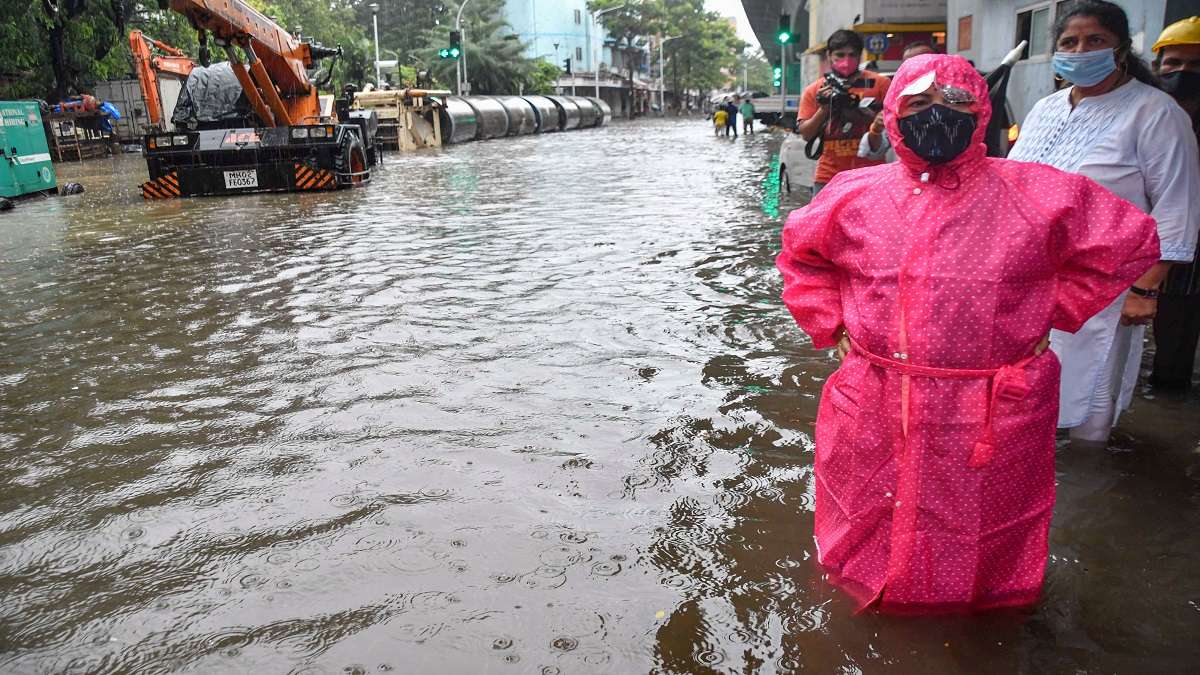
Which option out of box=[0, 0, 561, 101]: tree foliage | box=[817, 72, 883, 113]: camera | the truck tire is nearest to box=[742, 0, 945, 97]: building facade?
the truck tire

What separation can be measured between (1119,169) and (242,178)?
1432 centimetres

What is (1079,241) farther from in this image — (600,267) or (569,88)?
(569,88)

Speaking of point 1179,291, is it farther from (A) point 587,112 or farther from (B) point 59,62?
(A) point 587,112

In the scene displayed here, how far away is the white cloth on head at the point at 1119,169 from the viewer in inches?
129

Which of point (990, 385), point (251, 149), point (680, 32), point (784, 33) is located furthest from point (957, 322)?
point (680, 32)

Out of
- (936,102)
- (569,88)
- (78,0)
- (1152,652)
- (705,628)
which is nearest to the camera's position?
(936,102)

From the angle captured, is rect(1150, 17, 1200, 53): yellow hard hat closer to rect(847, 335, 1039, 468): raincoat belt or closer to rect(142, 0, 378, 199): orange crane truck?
rect(847, 335, 1039, 468): raincoat belt

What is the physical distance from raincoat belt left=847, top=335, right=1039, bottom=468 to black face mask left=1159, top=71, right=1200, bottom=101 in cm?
268

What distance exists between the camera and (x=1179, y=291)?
424cm

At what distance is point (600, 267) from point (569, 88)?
63640 millimetres

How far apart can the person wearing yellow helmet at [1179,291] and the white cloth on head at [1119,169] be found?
879 mm

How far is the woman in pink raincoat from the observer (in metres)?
2.35

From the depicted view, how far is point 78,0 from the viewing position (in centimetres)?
1108

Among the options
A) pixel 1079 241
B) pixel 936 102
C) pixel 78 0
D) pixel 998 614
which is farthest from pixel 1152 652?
pixel 78 0
